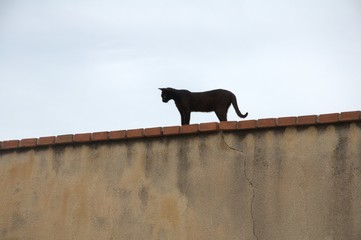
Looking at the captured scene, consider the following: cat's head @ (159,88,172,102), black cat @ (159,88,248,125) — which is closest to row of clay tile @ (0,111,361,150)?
black cat @ (159,88,248,125)

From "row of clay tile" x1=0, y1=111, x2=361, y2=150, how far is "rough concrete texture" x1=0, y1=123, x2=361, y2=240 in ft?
0.23

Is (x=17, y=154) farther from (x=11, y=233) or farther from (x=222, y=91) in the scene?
(x=222, y=91)

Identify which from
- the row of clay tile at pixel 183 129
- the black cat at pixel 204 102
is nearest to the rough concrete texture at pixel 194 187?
the row of clay tile at pixel 183 129

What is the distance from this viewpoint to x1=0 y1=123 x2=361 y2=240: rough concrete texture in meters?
5.82

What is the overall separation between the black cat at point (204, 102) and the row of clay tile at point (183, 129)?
1.56 m

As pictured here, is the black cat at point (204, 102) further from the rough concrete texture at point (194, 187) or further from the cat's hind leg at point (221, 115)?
the rough concrete texture at point (194, 187)

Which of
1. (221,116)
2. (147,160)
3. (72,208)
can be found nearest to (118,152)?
(147,160)

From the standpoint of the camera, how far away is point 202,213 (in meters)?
6.22

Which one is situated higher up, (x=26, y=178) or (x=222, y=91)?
(x=222, y=91)

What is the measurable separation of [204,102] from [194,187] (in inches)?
83.1

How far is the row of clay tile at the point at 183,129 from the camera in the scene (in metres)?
5.95

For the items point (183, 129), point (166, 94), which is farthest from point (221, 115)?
point (183, 129)

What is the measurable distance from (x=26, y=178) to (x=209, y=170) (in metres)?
2.34

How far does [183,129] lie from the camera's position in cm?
647
